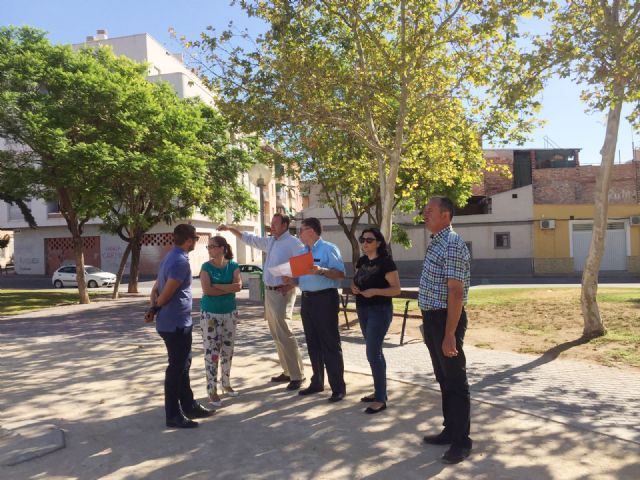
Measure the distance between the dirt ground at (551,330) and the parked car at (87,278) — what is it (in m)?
22.2

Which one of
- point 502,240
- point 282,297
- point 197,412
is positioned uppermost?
point 502,240

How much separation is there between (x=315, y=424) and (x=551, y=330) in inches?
248

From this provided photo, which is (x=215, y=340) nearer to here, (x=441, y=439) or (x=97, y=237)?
(x=441, y=439)

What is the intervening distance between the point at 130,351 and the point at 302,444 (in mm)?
4912

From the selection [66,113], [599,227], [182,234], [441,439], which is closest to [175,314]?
[182,234]

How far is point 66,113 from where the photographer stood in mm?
15641

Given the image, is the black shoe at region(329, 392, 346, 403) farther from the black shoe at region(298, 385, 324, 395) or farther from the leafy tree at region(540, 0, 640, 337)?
the leafy tree at region(540, 0, 640, 337)

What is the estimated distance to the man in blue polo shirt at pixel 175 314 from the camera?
15.0 ft

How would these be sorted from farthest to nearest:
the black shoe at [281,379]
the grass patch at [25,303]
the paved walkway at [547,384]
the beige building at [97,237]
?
1. the beige building at [97,237]
2. the grass patch at [25,303]
3. the black shoe at [281,379]
4. the paved walkway at [547,384]

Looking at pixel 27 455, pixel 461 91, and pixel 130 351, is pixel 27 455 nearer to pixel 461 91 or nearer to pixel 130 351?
pixel 130 351

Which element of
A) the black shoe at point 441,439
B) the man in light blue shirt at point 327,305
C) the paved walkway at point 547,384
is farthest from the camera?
the man in light blue shirt at point 327,305

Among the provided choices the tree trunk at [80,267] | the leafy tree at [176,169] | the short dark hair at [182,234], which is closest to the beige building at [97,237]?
the leafy tree at [176,169]

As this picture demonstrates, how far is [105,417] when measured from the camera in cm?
491

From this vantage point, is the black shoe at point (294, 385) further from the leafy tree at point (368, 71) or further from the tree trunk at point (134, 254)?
the tree trunk at point (134, 254)
